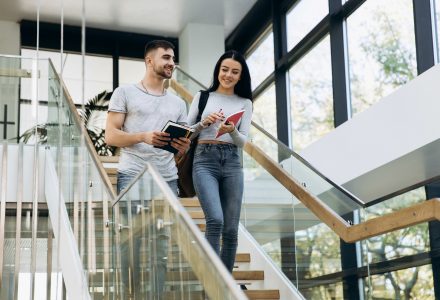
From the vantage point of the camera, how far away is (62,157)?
692cm

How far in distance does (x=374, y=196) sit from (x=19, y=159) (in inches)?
163

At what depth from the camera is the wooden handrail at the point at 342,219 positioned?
3.74 meters

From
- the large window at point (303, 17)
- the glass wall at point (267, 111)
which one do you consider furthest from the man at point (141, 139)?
the glass wall at point (267, 111)

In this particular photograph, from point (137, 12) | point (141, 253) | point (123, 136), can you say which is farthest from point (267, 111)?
point (141, 253)

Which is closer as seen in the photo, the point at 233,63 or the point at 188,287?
the point at 188,287

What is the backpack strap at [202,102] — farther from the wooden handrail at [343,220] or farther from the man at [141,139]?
the wooden handrail at [343,220]

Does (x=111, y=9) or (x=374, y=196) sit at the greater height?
(x=111, y=9)

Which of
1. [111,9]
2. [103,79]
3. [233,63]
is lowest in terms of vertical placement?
[233,63]

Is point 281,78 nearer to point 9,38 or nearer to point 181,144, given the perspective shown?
point 9,38

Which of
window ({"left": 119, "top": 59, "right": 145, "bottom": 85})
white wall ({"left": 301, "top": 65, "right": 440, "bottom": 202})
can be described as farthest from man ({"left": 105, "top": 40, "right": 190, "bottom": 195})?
window ({"left": 119, "top": 59, "right": 145, "bottom": 85})

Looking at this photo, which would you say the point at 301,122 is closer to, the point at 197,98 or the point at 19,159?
the point at 19,159

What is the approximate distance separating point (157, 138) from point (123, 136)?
254mm

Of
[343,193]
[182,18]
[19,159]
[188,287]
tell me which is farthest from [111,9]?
[188,287]

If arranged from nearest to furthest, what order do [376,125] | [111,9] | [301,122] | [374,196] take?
1. [376,125]
2. [374,196]
3. [301,122]
4. [111,9]
